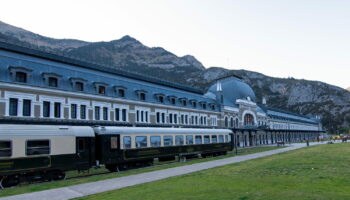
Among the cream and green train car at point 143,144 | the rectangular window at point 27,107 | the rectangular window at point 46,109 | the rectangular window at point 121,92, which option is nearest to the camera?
the cream and green train car at point 143,144

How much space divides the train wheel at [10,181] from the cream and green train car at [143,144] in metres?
6.53

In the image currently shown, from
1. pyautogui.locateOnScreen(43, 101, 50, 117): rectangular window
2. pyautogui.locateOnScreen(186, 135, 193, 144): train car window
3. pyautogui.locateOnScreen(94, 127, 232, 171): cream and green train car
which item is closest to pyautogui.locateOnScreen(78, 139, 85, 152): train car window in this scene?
pyautogui.locateOnScreen(94, 127, 232, 171): cream and green train car

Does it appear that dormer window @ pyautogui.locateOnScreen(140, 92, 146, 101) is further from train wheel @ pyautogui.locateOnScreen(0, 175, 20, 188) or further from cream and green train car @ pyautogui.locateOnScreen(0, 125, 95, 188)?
train wheel @ pyautogui.locateOnScreen(0, 175, 20, 188)

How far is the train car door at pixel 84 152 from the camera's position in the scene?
74.0ft

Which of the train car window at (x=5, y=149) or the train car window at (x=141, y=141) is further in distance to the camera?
the train car window at (x=141, y=141)

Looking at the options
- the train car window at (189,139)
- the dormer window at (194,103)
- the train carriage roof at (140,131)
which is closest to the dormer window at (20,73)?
the train carriage roof at (140,131)

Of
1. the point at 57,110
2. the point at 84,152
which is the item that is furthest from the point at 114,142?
the point at 57,110

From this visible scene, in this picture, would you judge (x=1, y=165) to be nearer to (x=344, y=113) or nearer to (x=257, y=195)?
(x=257, y=195)

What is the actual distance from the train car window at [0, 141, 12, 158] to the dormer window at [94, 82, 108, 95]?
68.3ft

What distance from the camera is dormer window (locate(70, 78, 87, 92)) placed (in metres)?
36.2

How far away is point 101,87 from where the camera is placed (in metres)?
40.2

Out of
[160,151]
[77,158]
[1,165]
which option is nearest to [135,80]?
[160,151]

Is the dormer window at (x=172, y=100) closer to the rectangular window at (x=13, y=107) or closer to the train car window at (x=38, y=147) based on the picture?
the rectangular window at (x=13, y=107)

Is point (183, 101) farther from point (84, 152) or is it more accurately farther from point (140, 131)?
point (84, 152)
